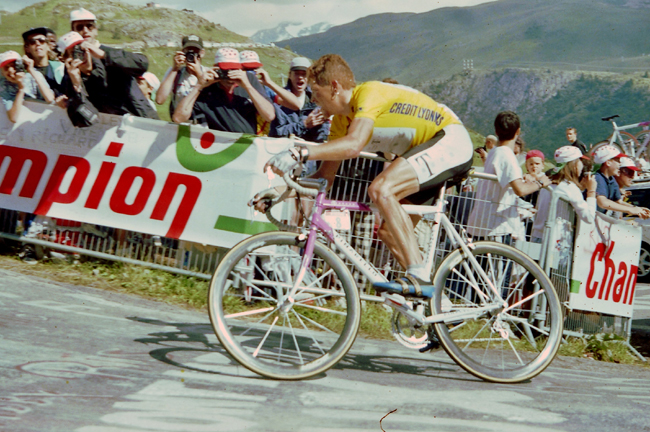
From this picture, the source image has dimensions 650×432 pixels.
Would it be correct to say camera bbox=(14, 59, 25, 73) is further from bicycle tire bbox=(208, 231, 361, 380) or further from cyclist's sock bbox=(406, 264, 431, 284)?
cyclist's sock bbox=(406, 264, 431, 284)

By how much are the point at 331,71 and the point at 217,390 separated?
1.98 meters

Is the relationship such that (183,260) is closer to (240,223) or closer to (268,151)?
(240,223)

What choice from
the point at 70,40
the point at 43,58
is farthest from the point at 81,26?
the point at 43,58

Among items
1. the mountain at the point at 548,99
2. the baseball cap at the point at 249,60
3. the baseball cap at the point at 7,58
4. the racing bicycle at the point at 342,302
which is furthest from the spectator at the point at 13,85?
the mountain at the point at 548,99

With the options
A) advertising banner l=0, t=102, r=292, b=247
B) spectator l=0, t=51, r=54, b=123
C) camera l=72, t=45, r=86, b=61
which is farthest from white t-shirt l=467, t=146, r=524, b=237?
spectator l=0, t=51, r=54, b=123

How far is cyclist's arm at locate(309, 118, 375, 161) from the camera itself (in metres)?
4.09

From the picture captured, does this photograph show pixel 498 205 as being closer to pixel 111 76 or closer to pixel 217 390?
pixel 217 390

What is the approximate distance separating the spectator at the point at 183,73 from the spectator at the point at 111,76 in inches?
9.2

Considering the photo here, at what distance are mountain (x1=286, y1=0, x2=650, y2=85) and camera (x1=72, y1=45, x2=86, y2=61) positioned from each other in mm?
119300

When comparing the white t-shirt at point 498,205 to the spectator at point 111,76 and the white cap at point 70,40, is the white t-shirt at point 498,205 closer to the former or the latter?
the spectator at point 111,76

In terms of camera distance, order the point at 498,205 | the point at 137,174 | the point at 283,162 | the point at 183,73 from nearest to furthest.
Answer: the point at 283,162 → the point at 498,205 → the point at 137,174 → the point at 183,73

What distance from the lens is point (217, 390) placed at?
389cm

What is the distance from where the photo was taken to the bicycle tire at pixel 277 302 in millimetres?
4156

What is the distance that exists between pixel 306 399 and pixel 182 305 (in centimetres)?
309
